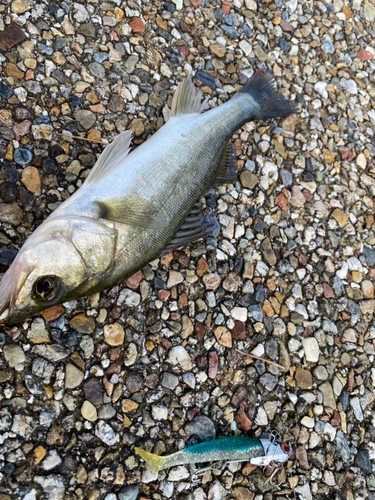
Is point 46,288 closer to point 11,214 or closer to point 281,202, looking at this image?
point 11,214

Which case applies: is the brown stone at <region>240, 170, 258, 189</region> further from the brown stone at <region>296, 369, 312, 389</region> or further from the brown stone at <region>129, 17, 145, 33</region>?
the brown stone at <region>296, 369, 312, 389</region>

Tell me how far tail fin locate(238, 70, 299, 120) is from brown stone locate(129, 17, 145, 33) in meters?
1.07

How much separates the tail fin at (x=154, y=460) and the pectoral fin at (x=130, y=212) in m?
1.53

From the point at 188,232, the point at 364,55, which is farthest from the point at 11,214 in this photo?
the point at 364,55

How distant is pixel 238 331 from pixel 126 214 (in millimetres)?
1409

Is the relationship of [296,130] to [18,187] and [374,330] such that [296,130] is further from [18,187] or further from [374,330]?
[18,187]

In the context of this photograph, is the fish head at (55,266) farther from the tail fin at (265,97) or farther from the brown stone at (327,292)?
the brown stone at (327,292)

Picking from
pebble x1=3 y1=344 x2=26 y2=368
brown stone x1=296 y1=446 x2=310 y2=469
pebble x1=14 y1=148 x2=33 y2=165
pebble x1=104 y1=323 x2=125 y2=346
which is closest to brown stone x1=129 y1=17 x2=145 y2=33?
pebble x1=14 y1=148 x2=33 y2=165

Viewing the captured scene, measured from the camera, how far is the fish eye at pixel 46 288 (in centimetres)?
224

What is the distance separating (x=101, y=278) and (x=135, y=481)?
1.42 meters

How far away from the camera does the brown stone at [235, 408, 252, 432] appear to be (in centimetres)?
310

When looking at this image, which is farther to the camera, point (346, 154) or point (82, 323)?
point (346, 154)

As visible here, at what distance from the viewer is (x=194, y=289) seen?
128 inches

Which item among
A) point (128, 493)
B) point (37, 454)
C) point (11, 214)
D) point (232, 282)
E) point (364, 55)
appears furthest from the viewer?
point (364, 55)
